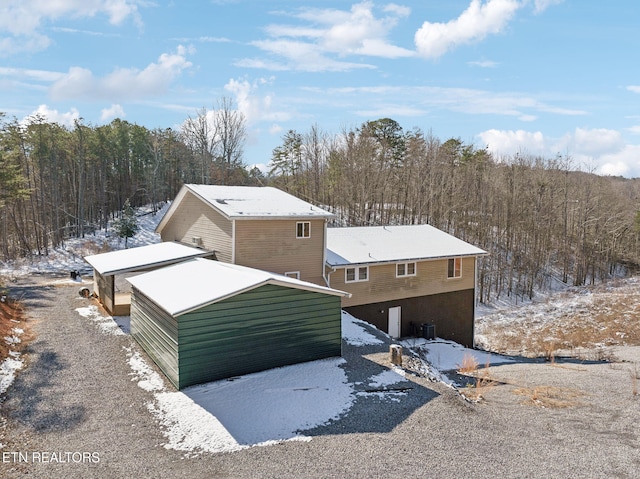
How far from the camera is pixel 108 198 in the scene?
42938 mm

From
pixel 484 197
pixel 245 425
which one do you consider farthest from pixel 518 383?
pixel 484 197

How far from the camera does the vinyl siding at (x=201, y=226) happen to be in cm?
1530

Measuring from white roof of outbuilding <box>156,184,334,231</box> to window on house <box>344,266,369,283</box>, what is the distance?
2389mm

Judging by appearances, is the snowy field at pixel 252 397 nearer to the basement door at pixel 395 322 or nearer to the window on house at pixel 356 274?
the window on house at pixel 356 274

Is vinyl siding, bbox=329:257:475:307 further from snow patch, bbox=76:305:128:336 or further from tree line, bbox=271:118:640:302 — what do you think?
tree line, bbox=271:118:640:302

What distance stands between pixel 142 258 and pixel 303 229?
231 inches

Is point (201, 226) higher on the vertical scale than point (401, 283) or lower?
higher

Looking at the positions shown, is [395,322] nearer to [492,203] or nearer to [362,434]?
[362,434]

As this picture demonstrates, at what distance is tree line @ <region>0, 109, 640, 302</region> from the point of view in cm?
3288

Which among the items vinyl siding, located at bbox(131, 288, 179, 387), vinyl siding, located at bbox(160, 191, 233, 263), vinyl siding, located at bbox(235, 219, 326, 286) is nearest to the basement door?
vinyl siding, located at bbox(235, 219, 326, 286)

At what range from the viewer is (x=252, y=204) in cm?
1627

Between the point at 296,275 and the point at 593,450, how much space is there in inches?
424

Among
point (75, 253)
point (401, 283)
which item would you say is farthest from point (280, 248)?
point (75, 253)

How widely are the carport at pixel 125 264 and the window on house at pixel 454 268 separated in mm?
10535
